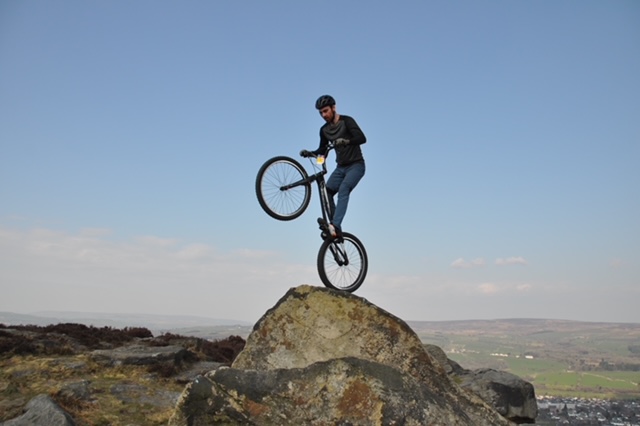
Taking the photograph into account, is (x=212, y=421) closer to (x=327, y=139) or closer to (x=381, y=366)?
(x=381, y=366)

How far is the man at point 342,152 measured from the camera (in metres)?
10.9

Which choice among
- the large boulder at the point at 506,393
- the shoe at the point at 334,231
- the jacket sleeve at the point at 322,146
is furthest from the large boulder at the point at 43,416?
the large boulder at the point at 506,393

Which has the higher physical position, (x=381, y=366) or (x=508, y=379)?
(x=381, y=366)

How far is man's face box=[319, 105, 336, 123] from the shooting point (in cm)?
1110

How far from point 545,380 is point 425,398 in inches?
4423

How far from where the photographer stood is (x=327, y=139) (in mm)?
11445

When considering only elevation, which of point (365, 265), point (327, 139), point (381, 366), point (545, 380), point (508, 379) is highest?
Result: point (327, 139)

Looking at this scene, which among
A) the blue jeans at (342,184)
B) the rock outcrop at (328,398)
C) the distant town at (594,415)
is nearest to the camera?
the rock outcrop at (328,398)

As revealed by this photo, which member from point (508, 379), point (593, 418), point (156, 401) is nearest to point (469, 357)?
point (593, 418)

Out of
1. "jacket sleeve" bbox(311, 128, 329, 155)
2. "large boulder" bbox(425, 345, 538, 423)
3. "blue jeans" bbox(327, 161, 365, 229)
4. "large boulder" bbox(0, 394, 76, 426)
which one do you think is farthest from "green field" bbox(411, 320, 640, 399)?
"large boulder" bbox(0, 394, 76, 426)

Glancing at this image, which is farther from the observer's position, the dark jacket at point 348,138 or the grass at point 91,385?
the grass at point 91,385

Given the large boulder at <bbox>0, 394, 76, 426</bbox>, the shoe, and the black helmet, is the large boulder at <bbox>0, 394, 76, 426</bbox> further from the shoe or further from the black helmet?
the black helmet

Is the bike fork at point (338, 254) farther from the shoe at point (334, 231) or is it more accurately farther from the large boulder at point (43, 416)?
the large boulder at point (43, 416)

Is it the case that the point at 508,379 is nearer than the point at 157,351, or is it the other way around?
the point at 157,351
